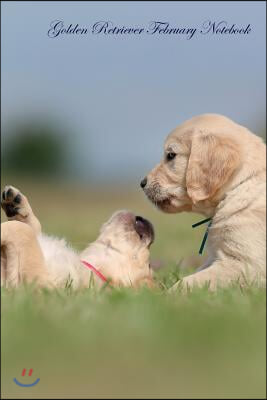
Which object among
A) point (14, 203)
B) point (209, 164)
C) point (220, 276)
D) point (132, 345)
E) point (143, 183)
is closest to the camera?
point (132, 345)

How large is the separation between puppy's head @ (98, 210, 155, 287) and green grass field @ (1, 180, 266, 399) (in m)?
0.96

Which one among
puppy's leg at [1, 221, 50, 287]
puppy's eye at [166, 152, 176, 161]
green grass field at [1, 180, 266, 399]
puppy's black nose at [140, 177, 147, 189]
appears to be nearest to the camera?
green grass field at [1, 180, 266, 399]

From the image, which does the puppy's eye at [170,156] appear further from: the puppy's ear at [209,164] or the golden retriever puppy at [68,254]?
the golden retriever puppy at [68,254]

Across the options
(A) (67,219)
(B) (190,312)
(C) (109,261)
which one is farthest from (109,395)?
(A) (67,219)

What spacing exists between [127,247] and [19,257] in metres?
1.00

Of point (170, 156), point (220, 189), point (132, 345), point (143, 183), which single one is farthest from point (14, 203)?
point (132, 345)

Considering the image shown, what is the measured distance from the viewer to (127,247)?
446cm

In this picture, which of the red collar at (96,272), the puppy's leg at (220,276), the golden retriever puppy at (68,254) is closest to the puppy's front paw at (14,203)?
the golden retriever puppy at (68,254)

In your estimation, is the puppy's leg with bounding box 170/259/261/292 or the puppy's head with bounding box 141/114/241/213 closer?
the puppy's leg with bounding box 170/259/261/292

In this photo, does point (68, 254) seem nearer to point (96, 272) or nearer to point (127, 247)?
point (96, 272)

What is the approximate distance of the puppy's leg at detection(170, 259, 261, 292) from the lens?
3.84 metres

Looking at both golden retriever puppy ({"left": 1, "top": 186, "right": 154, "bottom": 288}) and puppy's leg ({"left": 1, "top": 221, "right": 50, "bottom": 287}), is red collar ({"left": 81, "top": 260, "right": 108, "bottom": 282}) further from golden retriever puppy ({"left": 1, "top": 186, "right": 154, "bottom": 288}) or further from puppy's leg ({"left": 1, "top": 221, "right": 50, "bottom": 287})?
puppy's leg ({"left": 1, "top": 221, "right": 50, "bottom": 287})

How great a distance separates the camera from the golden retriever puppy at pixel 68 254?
3662 mm

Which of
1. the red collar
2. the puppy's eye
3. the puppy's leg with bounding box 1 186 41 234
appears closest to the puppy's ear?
the puppy's eye
